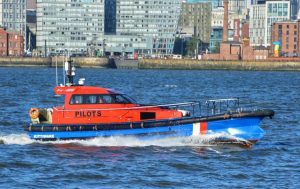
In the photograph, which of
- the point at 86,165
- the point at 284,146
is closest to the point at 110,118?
the point at 86,165

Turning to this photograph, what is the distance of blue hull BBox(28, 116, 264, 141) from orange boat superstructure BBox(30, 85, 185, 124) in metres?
0.62

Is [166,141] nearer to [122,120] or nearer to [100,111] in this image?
[122,120]

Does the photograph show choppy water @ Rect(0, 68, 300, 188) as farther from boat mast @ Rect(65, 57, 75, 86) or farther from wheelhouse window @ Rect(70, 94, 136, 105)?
boat mast @ Rect(65, 57, 75, 86)

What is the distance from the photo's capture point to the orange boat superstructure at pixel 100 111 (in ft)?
137

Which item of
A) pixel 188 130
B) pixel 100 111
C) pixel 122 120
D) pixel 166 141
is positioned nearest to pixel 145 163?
pixel 166 141

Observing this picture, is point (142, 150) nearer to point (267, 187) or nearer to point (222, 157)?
point (222, 157)

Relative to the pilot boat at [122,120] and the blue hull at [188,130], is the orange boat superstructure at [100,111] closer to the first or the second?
the pilot boat at [122,120]

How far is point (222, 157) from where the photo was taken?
40062mm

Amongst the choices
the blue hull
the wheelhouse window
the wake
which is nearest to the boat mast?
the wheelhouse window

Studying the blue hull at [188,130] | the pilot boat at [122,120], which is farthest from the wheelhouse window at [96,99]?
the blue hull at [188,130]

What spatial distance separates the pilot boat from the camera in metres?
41.0

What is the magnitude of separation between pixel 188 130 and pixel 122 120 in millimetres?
2528

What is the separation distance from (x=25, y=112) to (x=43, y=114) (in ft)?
55.9

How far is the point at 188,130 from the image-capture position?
41188 millimetres
